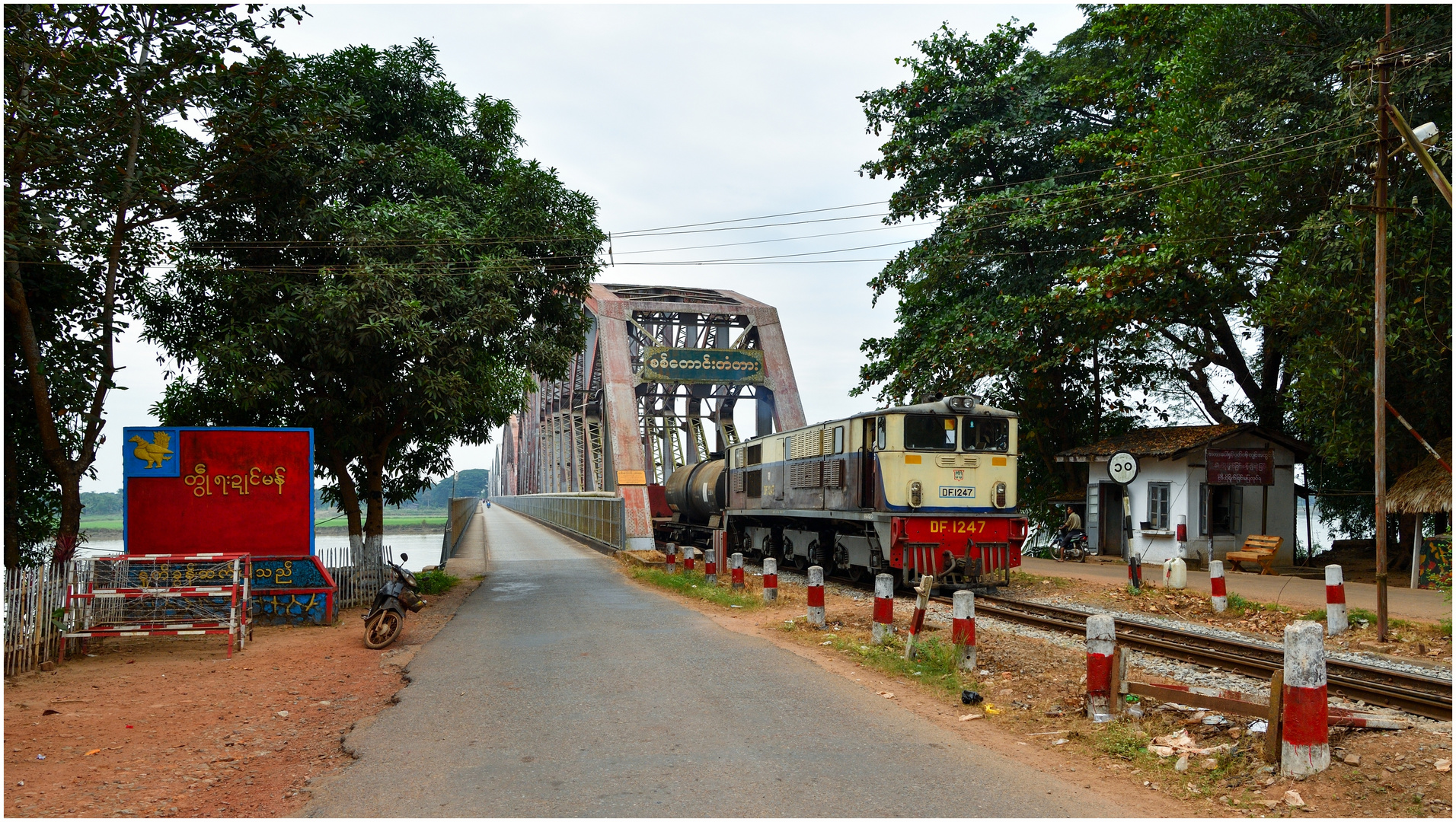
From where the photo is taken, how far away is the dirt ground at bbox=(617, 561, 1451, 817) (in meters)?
5.58

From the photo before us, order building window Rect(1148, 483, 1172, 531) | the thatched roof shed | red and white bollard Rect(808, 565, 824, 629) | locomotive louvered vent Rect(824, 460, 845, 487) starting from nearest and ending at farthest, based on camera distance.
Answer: red and white bollard Rect(808, 565, 824, 629)
the thatched roof shed
locomotive louvered vent Rect(824, 460, 845, 487)
building window Rect(1148, 483, 1172, 531)

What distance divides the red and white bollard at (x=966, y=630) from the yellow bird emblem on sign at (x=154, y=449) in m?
10.5

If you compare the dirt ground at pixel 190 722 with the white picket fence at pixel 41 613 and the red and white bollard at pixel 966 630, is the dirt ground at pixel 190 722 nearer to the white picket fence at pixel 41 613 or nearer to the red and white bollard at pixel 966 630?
the white picket fence at pixel 41 613

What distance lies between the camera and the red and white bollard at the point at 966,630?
31.4ft

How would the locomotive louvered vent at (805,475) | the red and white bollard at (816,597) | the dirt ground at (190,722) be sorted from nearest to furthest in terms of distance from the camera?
the dirt ground at (190,722)
the red and white bollard at (816,597)
the locomotive louvered vent at (805,475)

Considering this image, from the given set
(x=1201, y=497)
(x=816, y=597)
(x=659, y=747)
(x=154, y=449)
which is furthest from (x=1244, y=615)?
(x=154, y=449)

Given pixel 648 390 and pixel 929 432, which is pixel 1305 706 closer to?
Result: pixel 929 432

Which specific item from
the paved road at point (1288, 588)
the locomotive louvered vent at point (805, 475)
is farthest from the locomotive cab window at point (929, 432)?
the paved road at point (1288, 588)

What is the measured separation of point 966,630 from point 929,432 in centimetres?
757

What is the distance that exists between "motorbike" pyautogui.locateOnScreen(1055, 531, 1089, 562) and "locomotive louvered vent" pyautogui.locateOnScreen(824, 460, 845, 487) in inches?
396

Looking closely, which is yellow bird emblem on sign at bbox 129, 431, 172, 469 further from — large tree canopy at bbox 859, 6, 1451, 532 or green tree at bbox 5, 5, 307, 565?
large tree canopy at bbox 859, 6, 1451, 532

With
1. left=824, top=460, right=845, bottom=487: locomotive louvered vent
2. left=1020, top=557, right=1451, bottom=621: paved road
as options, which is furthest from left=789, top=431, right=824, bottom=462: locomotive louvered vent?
left=1020, top=557, right=1451, bottom=621: paved road

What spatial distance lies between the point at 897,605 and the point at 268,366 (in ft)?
34.5

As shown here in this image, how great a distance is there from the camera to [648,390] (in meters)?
54.2
